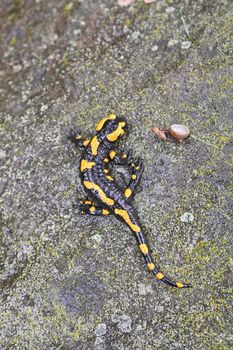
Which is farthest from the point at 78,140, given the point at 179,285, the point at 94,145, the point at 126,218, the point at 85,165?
the point at 179,285

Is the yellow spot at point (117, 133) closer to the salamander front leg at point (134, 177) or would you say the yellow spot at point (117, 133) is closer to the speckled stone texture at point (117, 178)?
the speckled stone texture at point (117, 178)

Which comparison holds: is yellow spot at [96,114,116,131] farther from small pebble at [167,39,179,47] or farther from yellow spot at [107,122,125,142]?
small pebble at [167,39,179,47]

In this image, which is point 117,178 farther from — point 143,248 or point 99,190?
point 143,248

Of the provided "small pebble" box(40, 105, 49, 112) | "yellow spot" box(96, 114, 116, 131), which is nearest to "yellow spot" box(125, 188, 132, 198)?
"yellow spot" box(96, 114, 116, 131)

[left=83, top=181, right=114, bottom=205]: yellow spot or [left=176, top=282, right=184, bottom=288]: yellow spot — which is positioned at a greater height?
[left=83, top=181, right=114, bottom=205]: yellow spot

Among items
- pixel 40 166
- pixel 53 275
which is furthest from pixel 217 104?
pixel 53 275

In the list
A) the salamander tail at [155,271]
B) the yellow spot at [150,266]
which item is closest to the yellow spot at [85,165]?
the salamander tail at [155,271]
